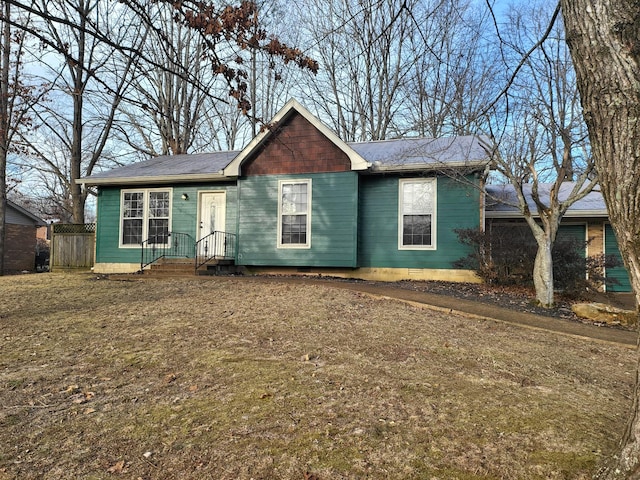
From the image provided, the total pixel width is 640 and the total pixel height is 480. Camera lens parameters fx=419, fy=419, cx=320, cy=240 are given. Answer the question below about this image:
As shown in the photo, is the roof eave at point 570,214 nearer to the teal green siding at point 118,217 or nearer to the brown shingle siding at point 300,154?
the brown shingle siding at point 300,154

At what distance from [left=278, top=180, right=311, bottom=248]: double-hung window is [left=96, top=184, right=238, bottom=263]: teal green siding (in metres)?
1.77

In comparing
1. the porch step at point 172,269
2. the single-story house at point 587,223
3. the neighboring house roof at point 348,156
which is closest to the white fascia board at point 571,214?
the single-story house at point 587,223

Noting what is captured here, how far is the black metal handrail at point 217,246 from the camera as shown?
535 inches

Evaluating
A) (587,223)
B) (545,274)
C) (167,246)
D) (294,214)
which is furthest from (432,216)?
(167,246)

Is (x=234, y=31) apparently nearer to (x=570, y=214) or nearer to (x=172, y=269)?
(x=172, y=269)

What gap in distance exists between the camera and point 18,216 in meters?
24.8

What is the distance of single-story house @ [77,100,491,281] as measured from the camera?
38.2 feet

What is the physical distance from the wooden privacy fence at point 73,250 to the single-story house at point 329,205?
4.23 meters

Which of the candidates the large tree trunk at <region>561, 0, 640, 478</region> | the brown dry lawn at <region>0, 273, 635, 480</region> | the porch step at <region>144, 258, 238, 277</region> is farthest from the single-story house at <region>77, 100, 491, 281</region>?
the large tree trunk at <region>561, 0, 640, 478</region>

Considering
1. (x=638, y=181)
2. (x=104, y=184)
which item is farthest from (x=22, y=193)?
(x=638, y=181)

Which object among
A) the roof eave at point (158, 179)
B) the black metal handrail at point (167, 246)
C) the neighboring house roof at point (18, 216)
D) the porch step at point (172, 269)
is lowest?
the porch step at point (172, 269)

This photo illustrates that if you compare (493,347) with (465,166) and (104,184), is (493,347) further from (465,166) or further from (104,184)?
(104,184)

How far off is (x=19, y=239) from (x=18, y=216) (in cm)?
153

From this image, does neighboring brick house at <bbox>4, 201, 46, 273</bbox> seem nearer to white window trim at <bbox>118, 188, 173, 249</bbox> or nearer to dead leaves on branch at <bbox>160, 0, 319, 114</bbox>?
white window trim at <bbox>118, 188, 173, 249</bbox>
